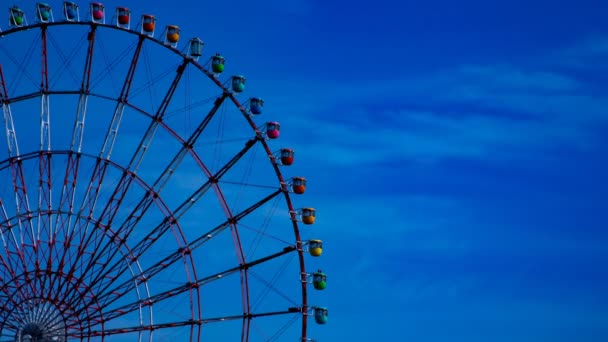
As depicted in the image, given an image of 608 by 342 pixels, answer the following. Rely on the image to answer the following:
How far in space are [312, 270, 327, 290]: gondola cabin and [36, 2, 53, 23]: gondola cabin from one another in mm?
16509

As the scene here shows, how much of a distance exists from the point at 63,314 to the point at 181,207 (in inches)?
291

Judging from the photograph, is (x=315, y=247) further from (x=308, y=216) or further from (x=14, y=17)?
(x=14, y=17)

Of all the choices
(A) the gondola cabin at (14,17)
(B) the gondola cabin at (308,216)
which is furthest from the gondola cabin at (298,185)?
(A) the gondola cabin at (14,17)

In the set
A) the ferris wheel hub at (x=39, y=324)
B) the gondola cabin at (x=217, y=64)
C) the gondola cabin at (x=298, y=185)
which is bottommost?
the ferris wheel hub at (x=39, y=324)

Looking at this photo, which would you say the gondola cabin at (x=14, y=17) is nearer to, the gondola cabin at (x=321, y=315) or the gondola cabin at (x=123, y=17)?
the gondola cabin at (x=123, y=17)

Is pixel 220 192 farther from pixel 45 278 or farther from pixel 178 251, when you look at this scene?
pixel 45 278

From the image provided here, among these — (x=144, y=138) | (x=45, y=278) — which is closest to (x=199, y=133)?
(x=144, y=138)

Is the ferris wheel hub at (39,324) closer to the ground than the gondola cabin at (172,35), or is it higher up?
closer to the ground

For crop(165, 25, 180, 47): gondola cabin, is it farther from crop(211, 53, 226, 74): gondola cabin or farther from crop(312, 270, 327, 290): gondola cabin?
crop(312, 270, 327, 290): gondola cabin

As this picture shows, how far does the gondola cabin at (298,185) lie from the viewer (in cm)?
4701

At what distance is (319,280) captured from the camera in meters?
47.1

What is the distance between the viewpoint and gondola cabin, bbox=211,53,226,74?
45862mm

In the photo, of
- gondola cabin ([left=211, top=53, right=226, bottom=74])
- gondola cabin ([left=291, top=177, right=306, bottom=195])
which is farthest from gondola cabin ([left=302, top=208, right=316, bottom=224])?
gondola cabin ([left=211, top=53, right=226, bottom=74])

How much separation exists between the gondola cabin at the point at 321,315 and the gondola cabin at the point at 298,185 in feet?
17.9
